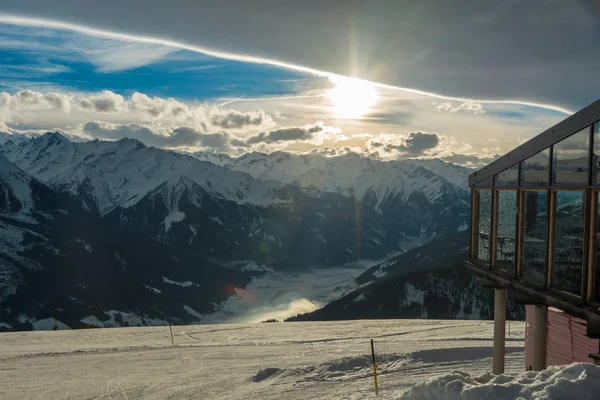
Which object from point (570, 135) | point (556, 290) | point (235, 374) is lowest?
point (235, 374)

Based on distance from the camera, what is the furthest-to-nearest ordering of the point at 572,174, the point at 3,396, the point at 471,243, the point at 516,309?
Result: the point at 516,309 → the point at 3,396 → the point at 471,243 → the point at 572,174

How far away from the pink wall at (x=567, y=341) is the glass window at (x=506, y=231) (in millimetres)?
2226

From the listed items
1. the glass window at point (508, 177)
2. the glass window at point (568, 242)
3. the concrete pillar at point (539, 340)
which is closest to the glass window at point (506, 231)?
the glass window at point (508, 177)

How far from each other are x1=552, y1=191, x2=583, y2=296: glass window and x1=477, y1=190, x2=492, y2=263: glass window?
3308 millimetres

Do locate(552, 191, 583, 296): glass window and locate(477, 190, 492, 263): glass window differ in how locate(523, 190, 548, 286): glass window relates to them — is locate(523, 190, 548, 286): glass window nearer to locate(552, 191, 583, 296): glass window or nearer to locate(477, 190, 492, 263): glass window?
locate(552, 191, 583, 296): glass window

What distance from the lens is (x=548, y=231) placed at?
1088 cm

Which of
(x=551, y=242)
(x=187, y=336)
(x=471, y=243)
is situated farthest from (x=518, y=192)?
(x=187, y=336)

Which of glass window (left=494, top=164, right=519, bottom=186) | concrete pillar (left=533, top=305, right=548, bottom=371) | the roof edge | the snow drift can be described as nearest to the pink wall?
concrete pillar (left=533, top=305, right=548, bottom=371)

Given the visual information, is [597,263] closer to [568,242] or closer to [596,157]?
[568,242]

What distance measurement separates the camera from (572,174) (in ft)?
34.0

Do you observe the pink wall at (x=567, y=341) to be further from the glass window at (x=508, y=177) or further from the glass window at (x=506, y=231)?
the glass window at (x=508, y=177)

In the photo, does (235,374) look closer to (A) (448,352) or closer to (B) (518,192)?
(A) (448,352)

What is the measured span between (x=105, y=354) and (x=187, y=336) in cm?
771

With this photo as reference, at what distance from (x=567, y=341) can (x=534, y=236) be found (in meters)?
3.87
